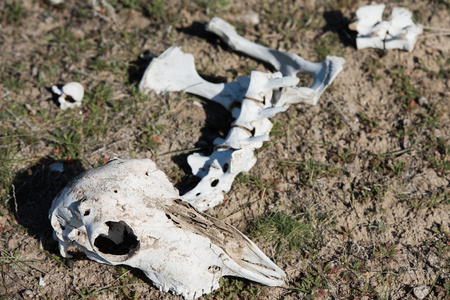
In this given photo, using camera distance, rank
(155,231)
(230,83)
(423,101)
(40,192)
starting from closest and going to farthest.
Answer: (155,231) < (40,192) < (230,83) < (423,101)

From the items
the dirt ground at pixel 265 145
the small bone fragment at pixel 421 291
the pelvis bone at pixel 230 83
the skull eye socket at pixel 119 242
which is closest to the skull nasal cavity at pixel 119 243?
the skull eye socket at pixel 119 242

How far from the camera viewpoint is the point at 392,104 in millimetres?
4672

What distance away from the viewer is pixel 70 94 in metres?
4.51

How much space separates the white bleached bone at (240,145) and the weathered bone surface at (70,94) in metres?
1.40

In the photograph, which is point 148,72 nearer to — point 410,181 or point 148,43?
point 148,43

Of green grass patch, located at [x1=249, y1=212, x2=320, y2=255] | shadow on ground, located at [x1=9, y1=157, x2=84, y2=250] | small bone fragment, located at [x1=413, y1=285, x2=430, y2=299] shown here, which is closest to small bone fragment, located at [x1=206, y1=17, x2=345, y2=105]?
green grass patch, located at [x1=249, y1=212, x2=320, y2=255]

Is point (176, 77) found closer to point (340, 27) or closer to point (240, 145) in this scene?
point (240, 145)

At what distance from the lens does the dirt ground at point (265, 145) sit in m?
3.55

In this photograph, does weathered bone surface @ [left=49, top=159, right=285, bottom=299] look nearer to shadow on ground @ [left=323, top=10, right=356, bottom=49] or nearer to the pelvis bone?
the pelvis bone

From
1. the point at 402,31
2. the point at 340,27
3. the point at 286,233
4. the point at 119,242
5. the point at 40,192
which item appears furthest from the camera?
the point at 340,27

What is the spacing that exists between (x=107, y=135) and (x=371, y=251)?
2677mm

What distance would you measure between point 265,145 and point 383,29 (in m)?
1.97

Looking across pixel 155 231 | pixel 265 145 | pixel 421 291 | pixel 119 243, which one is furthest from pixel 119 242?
pixel 421 291

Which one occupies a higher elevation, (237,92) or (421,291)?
(237,92)
